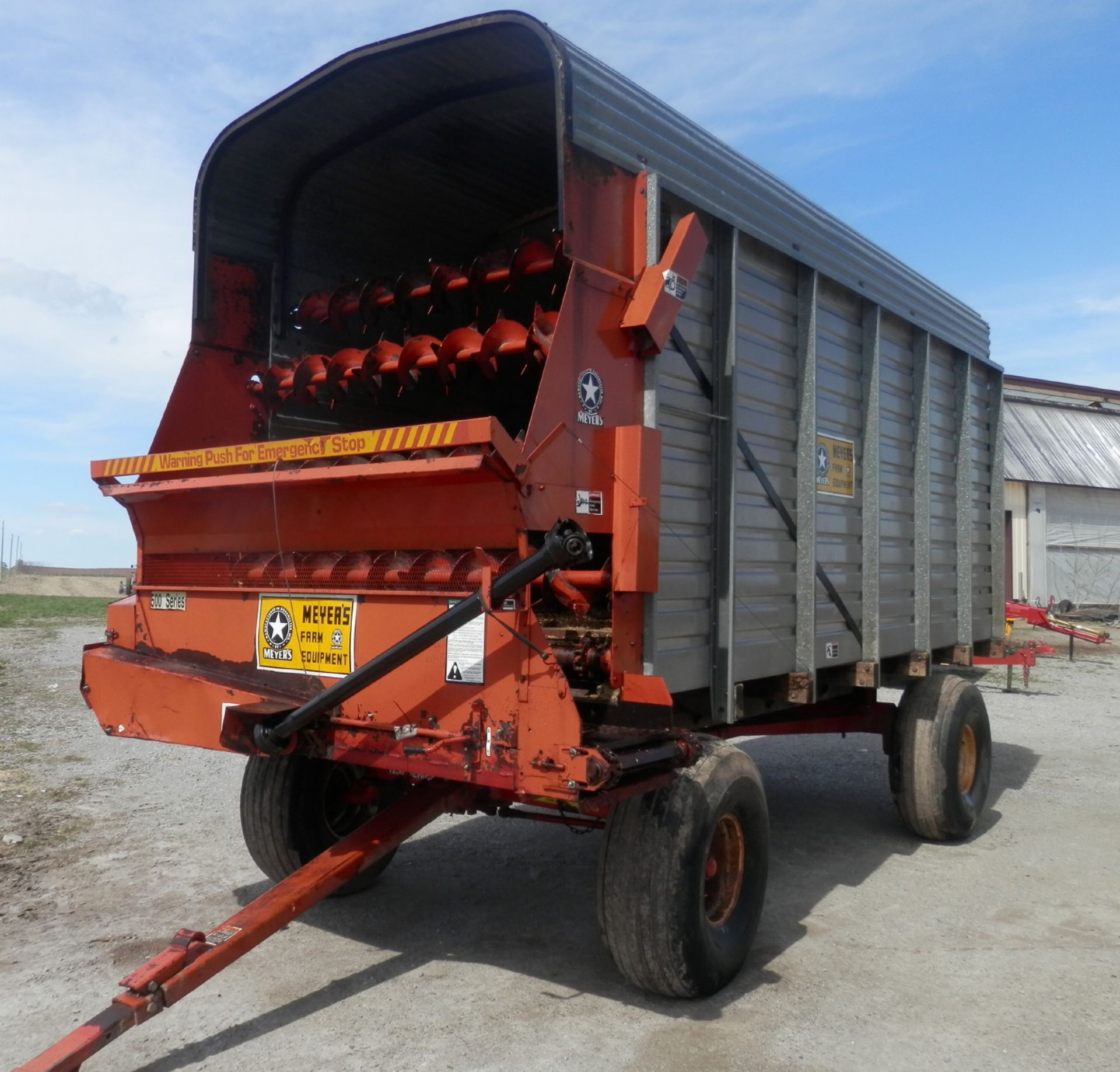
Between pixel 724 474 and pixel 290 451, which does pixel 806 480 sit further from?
pixel 290 451

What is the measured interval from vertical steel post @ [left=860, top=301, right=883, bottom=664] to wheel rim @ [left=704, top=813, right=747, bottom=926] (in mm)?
1821

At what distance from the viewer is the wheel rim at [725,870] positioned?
13.5ft

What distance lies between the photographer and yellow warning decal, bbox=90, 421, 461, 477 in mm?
3471

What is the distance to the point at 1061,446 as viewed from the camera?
96.4ft

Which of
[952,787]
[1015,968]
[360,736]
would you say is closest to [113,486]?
[360,736]

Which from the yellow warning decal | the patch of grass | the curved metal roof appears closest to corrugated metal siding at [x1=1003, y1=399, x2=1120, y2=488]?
the patch of grass

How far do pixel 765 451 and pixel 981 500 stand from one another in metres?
3.52

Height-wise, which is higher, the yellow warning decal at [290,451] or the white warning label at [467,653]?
the yellow warning decal at [290,451]

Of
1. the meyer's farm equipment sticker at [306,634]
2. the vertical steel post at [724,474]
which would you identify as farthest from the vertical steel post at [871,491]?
the meyer's farm equipment sticker at [306,634]

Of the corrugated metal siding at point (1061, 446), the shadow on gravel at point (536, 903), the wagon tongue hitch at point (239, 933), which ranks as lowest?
the shadow on gravel at point (536, 903)

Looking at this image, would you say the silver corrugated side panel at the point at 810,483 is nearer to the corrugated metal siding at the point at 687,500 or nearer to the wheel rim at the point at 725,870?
the corrugated metal siding at the point at 687,500

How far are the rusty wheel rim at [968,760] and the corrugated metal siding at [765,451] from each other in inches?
102

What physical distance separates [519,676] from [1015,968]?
2559mm

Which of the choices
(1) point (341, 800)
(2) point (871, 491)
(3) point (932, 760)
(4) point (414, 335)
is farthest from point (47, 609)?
(2) point (871, 491)
